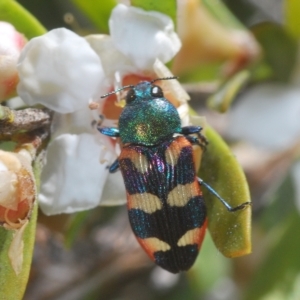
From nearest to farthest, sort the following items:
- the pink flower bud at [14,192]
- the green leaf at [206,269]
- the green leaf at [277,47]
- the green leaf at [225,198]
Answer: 1. the pink flower bud at [14,192]
2. the green leaf at [225,198]
3. the green leaf at [277,47]
4. the green leaf at [206,269]

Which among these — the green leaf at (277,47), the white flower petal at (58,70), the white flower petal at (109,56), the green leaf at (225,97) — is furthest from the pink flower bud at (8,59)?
the green leaf at (277,47)

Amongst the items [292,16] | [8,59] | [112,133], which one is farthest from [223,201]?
[292,16]

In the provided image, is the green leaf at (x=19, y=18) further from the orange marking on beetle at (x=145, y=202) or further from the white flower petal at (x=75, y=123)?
the orange marking on beetle at (x=145, y=202)

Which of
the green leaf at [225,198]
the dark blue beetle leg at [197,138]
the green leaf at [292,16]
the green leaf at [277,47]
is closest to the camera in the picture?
the green leaf at [225,198]

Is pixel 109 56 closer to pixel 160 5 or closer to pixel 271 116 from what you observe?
pixel 160 5

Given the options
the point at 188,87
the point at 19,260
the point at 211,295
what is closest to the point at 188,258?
the point at 19,260

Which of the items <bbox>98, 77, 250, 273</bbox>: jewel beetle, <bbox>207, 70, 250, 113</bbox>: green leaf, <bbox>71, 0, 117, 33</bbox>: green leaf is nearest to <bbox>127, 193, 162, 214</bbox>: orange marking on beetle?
<bbox>98, 77, 250, 273</bbox>: jewel beetle
